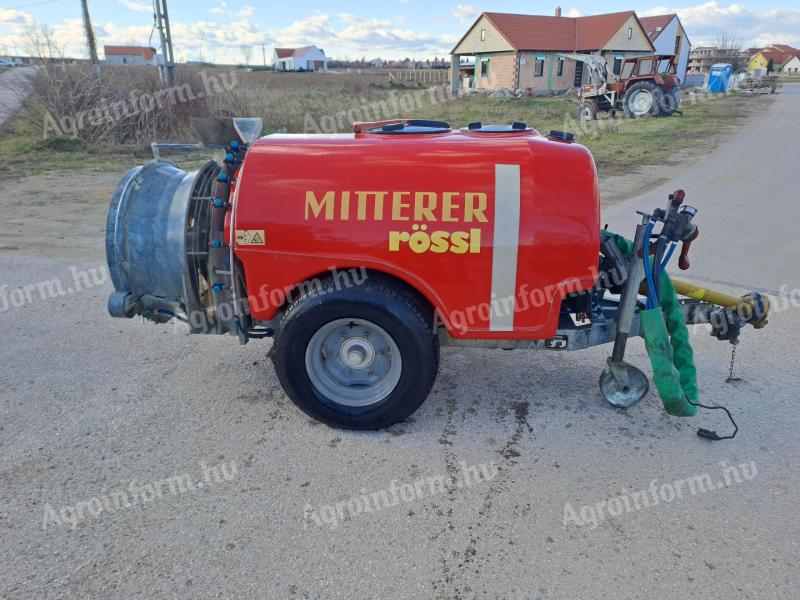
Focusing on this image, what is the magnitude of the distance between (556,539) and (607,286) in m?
1.72

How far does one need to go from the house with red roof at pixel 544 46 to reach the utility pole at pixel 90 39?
26583 millimetres

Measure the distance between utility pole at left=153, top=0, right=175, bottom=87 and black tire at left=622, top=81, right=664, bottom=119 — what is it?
16346mm

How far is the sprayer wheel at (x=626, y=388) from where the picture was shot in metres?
3.76

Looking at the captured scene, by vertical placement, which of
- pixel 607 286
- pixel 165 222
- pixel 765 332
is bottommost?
pixel 765 332

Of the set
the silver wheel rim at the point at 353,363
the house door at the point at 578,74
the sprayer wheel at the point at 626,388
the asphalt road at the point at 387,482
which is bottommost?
the asphalt road at the point at 387,482

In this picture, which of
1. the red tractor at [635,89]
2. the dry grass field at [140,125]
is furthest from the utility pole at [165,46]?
the red tractor at [635,89]

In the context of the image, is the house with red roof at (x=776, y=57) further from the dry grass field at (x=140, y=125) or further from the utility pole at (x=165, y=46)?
the utility pole at (x=165, y=46)

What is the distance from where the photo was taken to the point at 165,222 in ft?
12.0

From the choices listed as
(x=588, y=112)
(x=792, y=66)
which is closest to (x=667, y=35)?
(x=588, y=112)

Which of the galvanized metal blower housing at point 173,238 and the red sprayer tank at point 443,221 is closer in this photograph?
the red sprayer tank at point 443,221

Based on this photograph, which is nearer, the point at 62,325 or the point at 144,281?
the point at 144,281

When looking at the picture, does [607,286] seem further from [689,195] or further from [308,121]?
[308,121]

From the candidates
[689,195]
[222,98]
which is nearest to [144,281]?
[689,195]

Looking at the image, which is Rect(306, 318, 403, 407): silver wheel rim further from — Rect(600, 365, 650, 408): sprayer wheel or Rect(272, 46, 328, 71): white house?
Rect(272, 46, 328, 71): white house
